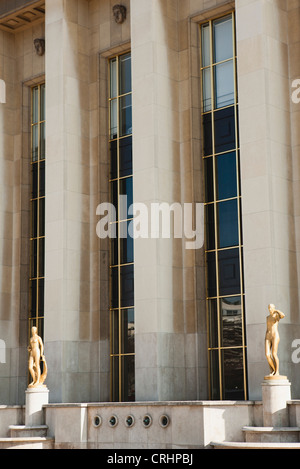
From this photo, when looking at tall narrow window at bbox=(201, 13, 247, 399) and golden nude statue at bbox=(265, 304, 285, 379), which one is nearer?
golden nude statue at bbox=(265, 304, 285, 379)

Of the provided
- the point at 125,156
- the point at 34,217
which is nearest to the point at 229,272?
the point at 125,156

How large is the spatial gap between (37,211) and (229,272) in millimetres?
→ 12270

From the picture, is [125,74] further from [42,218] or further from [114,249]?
[42,218]

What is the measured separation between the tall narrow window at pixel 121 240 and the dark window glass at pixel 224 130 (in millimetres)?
4812

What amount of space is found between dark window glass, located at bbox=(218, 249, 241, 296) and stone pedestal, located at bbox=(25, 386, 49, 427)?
7.98 m

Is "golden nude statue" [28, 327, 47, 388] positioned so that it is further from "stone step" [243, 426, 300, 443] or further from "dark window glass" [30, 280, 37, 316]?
"stone step" [243, 426, 300, 443]

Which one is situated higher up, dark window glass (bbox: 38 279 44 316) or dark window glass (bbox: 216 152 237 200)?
dark window glass (bbox: 216 152 237 200)

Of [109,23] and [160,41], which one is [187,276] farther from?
[109,23]

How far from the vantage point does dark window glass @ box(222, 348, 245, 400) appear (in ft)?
93.3

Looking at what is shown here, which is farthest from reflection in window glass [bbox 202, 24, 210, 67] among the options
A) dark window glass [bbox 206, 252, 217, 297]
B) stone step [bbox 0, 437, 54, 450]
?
stone step [bbox 0, 437, 54, 450]

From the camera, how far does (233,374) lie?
2878cm

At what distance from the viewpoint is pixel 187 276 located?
98.6ft

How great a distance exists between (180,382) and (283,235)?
23.6 feet

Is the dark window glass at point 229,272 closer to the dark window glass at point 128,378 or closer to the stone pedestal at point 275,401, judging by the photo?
the dark window glass at point 128,378
